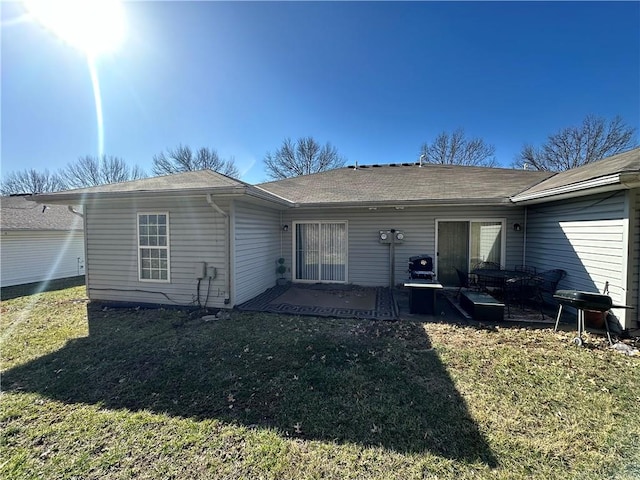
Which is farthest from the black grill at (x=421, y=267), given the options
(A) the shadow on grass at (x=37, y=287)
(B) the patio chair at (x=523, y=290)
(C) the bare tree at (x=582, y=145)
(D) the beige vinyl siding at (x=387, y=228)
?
(C) the bare tree at (x=582, y=145)

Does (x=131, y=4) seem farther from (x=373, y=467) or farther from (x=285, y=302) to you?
(x=373, y=467)

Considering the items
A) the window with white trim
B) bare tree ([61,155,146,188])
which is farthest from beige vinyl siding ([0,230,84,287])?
bare tree ([61,155,146,188])

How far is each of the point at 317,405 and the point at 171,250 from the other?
5160 mm

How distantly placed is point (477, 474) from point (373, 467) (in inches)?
28.8

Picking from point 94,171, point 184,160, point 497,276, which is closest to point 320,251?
point 497,276

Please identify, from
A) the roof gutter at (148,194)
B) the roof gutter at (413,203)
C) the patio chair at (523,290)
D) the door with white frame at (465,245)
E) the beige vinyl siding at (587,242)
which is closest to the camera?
the beige vinyl siding at (587,242)

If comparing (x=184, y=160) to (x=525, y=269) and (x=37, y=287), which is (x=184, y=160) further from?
(x=525, y=269)

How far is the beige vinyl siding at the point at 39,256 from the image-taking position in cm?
954

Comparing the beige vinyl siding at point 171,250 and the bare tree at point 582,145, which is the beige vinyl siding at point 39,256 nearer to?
the beige vinyl siding at point 171,250

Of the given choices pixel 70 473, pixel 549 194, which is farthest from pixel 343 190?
pixel 70 473

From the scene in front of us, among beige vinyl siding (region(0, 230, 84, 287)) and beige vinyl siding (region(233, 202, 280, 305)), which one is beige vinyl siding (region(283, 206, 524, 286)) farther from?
beige vinyl siding (region(0, 230, 84, 287))

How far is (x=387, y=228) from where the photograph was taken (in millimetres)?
8188

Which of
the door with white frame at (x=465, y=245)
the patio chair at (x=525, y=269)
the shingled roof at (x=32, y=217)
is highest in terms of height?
the shingled roof at (x=32, y=217)

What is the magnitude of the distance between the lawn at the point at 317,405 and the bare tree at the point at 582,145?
59.5 feet
